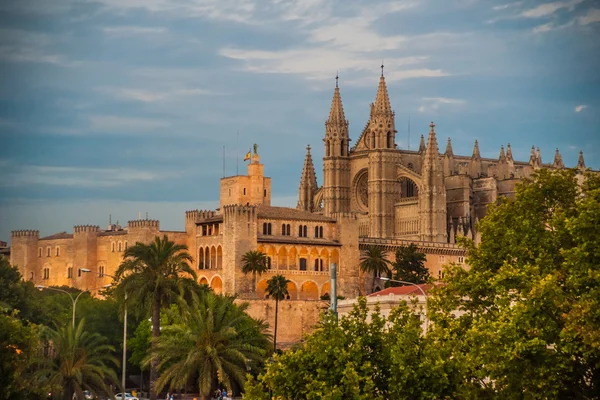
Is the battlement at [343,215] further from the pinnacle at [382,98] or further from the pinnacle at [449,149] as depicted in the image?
the pinnacle at [449,149]

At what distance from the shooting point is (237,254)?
130375 millimetres

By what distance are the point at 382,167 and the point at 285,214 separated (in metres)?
34.0

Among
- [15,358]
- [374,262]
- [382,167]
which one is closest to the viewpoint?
[15,358]

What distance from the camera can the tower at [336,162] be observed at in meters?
174

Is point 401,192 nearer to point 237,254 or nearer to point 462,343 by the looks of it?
point 237,254

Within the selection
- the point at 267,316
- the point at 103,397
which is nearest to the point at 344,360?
the point at 103,397

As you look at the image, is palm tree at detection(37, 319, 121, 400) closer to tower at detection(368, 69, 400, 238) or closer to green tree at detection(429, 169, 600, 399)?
green tree at detection(429, 169, 600, 399)

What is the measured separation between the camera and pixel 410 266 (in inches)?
5615

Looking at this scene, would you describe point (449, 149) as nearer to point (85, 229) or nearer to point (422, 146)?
point (422, 146)

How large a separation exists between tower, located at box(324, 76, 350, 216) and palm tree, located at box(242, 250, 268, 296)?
4330cm

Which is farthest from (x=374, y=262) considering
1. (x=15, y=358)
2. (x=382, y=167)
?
(x=15, y=358)

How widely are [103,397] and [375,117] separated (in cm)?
8116

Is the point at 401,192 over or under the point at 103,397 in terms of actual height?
over

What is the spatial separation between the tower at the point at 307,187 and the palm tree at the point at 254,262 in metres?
50.4
